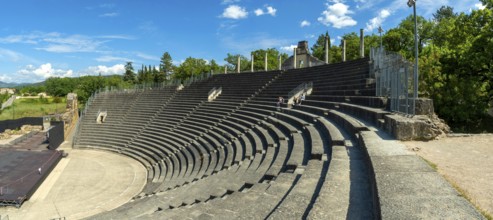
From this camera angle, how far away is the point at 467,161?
626cm

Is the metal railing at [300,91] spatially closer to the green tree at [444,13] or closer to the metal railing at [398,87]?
the metal railing at [398,87]

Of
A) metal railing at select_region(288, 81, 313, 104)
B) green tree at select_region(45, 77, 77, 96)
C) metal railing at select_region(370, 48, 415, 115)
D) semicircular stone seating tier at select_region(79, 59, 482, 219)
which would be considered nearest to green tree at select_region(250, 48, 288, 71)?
semicircular stone seating tier at select_region(79, 59, 482, 219)

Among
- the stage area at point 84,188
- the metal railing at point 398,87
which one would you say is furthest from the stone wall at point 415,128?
the stage area at point 84,188

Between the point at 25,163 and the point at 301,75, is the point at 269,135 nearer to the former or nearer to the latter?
the point at 301,75

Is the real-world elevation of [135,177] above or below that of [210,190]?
below

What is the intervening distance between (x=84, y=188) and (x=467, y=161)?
17.2 m

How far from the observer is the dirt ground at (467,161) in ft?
14.9

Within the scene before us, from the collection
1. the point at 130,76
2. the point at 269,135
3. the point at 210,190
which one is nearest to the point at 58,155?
the point at 269,135

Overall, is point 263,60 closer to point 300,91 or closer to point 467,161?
point 300,91

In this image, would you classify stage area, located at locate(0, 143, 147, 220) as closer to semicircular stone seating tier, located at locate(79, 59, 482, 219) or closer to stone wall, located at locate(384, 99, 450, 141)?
semicircular stone seating tier, located at locate(79, 59, 482, 219)

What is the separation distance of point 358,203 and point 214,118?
19.9 m

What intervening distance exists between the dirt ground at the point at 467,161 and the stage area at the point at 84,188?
12789 mm

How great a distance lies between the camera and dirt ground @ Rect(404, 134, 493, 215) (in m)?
4.54

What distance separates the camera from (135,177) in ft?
63.4
